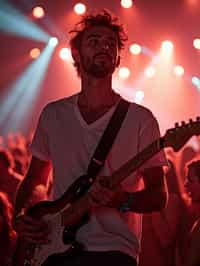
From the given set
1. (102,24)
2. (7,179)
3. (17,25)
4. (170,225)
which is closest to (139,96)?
(17,25)

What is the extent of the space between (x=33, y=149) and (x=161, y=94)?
8167 millimetres

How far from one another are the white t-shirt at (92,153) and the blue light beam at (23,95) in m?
8.06

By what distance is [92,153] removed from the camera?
10.4 feet

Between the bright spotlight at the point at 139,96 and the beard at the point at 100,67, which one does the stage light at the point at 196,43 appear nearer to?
the bright spotlight at the point at 139,96

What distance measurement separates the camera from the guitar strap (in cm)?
306

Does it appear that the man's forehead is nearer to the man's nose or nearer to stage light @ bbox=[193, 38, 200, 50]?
the man's nose

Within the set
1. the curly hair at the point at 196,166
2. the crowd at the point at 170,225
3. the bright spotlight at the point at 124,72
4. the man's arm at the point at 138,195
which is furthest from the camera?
the bright spotlight at the point at 124,72

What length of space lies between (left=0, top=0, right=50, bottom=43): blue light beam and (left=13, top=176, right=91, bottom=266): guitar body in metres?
8.33

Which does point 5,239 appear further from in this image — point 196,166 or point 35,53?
point 35,53

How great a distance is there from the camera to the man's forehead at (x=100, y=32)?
11.3ft

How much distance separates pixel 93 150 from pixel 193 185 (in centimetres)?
165

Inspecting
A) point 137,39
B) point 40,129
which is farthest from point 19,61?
point 40,129

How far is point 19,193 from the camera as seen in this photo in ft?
11.6

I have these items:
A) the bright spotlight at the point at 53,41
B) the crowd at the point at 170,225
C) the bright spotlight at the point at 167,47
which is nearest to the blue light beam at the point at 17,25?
the bright spotlight at the point at 53,41
